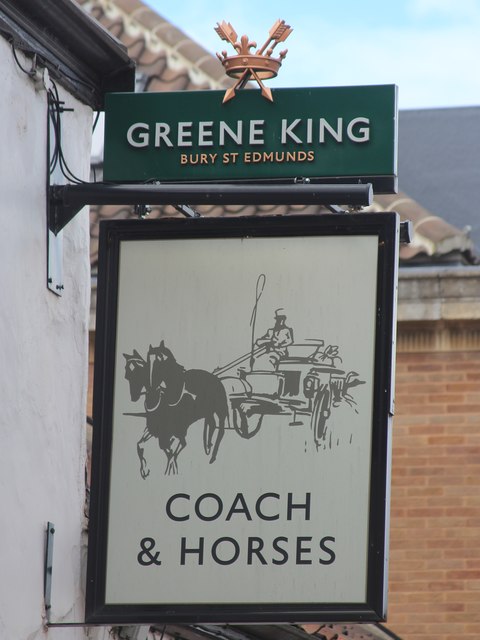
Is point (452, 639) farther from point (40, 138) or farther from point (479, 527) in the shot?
point (40, 138)

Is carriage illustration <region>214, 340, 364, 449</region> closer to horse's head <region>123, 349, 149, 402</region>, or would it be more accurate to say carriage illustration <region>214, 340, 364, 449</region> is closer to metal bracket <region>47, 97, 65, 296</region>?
horse's head <region>123, 349, 149, 402</region>

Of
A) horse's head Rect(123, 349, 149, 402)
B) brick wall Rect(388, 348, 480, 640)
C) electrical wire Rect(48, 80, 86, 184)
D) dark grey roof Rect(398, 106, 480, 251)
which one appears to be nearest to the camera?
horse's head Rect(123, 349, 149, 402)

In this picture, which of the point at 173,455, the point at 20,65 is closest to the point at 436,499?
the point at 173,455

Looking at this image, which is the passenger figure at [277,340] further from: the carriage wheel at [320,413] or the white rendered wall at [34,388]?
the white rendered wall at [34,388]

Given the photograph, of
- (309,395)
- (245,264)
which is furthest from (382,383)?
(245,264)

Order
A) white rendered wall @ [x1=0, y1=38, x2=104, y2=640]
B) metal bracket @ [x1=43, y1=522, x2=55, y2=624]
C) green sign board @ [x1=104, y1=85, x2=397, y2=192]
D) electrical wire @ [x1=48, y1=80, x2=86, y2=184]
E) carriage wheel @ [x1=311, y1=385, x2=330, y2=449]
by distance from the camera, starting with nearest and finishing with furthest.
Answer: white rendered wall @ [x1=0, y1=38, x2=104, y2=640]
carriage wheel @ [x1=311, y1=385, x2=330, y2=449]
metal bracket @ [x1=43, y1=522, x2=55, y2=624]
green sign board @ [x1=104, y1=85, x2=397, y2=192]
electrical wire @ [x1=48, y1=80, x2=86, y2=184]

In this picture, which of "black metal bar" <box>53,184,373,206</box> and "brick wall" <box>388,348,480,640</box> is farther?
"brick wall" <box>388,348,480,640</box>

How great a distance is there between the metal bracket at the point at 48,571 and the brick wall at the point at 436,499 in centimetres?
538

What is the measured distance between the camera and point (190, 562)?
22.4 feet

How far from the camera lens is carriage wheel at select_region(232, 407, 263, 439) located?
695 centimetres

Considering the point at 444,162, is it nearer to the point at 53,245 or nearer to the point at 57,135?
the point at 57,135

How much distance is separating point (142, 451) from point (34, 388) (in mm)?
558

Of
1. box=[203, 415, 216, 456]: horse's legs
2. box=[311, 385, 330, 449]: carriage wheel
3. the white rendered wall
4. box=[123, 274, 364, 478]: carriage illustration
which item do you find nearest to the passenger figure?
box=[123, 274, 364, 478]: carriage illustration

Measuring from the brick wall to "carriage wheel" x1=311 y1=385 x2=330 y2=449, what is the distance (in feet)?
17.7
